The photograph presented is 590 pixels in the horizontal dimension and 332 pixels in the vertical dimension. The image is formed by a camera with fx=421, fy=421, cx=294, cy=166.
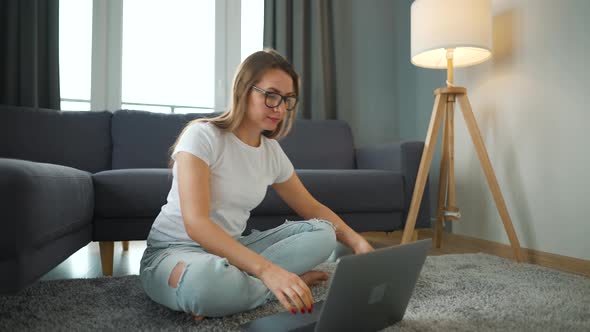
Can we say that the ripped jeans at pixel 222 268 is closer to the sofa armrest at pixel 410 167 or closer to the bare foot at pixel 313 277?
the bare foot at pixel 313 277

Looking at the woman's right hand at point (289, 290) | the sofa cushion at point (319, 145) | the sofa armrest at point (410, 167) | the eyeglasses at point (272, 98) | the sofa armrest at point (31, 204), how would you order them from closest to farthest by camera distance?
the woman's right hand at point (289, 290)
the sofa armrest at point (31, 204)
the eyeglasses at point (272, 98)
the sofa armrest at point (410, 167)
the sofa cushion at point (319, 145)

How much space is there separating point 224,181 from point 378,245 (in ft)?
4.73

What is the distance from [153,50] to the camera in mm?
2918

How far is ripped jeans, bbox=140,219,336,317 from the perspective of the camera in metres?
0.95

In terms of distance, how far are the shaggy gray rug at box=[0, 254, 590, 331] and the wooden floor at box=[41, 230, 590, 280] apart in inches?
8.0

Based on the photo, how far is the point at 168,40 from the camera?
2953 mm

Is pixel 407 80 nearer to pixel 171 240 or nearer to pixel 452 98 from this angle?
pixel 452 98

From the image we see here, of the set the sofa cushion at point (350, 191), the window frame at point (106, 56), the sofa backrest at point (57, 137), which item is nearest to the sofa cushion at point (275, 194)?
the sofa cushion at point (350, 191)

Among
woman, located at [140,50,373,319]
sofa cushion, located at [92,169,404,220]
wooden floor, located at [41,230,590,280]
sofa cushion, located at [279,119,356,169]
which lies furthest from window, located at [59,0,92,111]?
woman, located at [140,50,373,319]

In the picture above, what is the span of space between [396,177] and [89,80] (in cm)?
208

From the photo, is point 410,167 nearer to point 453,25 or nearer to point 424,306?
point 453,25

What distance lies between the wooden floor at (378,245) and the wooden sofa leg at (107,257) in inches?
1.6

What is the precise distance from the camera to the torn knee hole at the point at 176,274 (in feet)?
3.24

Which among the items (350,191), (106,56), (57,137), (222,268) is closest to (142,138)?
(57,137)
